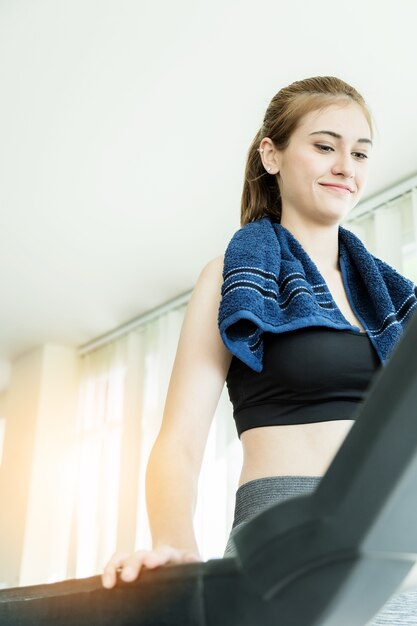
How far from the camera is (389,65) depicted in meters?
2.96

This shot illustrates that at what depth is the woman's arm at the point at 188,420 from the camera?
78 centimetres

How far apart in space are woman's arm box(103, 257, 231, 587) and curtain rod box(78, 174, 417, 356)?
290cm

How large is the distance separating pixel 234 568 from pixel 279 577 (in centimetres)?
3

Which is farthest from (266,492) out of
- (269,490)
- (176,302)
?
(176,302)

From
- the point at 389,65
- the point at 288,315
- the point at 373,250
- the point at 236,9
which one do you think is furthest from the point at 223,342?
the point at 373,250

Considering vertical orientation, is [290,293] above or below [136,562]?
above

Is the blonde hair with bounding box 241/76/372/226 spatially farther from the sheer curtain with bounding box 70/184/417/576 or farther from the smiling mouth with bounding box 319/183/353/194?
the sheer curtain with bounding box 70/184/417/576

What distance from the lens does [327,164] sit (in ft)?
3.78

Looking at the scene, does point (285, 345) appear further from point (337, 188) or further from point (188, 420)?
point (337, 188)

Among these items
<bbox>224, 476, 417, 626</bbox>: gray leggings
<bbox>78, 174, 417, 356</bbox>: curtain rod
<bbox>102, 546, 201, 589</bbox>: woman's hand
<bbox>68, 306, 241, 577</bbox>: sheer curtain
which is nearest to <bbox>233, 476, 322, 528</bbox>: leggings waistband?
<bbox>224, 476, 417, 626</bbox>: gray leggings

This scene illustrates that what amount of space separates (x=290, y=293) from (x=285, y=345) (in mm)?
93

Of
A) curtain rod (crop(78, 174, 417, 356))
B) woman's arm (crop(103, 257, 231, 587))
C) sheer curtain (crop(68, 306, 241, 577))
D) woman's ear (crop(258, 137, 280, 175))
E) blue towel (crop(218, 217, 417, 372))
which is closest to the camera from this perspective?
woman's arm (crop(103, 257, 231, 587))

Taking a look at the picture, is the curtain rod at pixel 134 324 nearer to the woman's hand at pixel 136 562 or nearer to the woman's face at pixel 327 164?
the woman's face at pixel 327 164

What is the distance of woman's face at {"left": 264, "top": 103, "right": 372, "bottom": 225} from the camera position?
1.15 m
